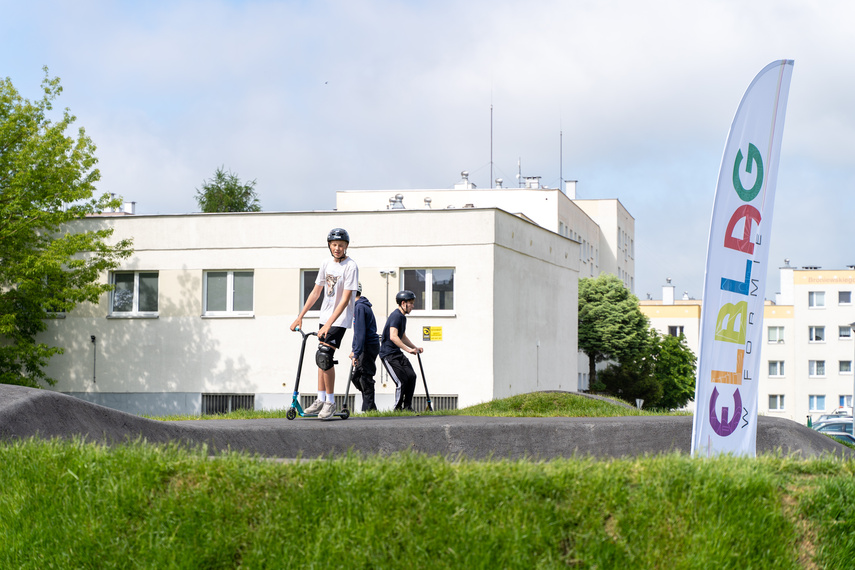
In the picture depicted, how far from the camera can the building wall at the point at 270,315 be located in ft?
105

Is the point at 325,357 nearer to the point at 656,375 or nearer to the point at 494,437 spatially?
the point at 494,437

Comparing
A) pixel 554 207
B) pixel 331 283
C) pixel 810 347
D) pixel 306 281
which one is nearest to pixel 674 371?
pixel 554 207

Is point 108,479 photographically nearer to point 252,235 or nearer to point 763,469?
point 763,469

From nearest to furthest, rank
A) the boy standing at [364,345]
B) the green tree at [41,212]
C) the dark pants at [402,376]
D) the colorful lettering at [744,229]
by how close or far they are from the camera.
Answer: the colorful lettering at [744,229], the boy standing at [364,345], the dark pants at [402,376], the green tree at [41,212]

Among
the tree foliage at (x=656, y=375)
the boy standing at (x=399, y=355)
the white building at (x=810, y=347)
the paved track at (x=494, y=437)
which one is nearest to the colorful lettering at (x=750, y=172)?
the paved track at (x=494, y=437)

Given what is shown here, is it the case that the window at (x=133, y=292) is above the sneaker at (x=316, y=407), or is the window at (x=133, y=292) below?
above

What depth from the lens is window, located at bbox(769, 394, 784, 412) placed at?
10356cm

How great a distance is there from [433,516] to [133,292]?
3238 cm

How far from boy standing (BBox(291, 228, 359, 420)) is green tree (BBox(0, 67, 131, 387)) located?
22.6m

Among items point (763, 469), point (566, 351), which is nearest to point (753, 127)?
point (763, 469)

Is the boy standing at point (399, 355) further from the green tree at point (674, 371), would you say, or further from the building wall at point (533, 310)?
the green tree at point (674, 371)

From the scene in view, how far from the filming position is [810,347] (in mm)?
102375

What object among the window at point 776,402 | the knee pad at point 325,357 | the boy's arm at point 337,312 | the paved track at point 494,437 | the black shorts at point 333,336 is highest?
the boy's arm at point 337,312

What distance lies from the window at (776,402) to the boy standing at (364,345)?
9835 centimetres
